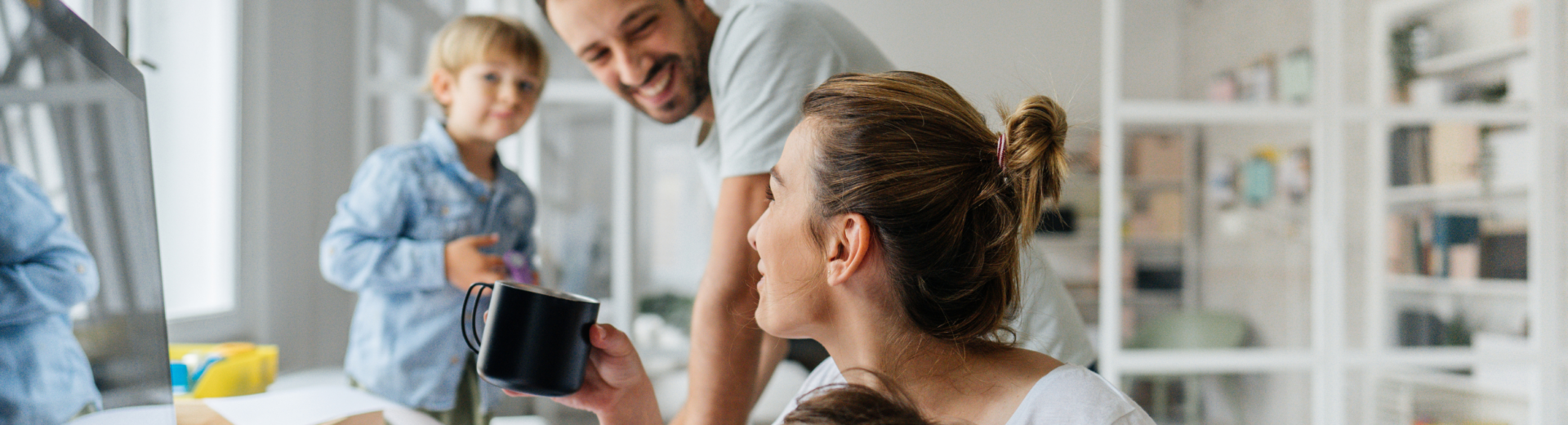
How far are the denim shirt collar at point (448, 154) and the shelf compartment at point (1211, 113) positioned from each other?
4.80 ft

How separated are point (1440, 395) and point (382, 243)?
8.26ft

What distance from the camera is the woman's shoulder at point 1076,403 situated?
559mm

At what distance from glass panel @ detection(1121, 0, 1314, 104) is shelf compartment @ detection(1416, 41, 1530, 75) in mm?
383

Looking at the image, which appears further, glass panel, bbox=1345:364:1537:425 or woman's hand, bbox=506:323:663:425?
glass panel, bbox=1345:364:1537:425

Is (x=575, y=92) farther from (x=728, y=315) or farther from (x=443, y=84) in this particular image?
(x=728, y=315)

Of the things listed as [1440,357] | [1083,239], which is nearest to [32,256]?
[1440,357]

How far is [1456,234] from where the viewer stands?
206 centimetres

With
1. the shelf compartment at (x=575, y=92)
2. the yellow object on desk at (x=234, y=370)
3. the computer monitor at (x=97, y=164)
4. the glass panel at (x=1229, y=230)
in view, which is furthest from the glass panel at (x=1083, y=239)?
the computer monitor at (x=97, y=164)

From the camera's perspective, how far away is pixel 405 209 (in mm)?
1200

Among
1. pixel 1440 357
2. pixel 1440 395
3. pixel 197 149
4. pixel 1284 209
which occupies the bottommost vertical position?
pixel 1440 395

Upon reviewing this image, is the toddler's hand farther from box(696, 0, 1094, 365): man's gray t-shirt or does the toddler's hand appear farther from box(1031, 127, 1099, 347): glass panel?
box(1031, 127, 1099, 347): glass panel

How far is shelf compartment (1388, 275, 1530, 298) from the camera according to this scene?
2018mm

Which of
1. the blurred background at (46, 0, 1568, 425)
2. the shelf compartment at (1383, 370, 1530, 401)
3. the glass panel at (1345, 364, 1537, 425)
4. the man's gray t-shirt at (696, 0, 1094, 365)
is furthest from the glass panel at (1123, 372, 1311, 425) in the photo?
the man's gray t-shirt at (696, 0, 1094, 365)

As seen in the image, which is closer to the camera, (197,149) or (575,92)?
(197,149)
